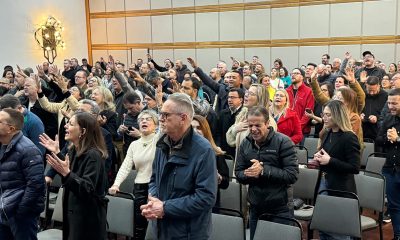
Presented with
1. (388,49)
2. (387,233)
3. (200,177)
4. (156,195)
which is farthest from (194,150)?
(388,49)

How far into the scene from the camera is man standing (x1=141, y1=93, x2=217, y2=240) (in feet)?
8.39

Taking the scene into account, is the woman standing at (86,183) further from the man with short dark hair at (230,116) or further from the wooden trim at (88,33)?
the wooden trim at (88,33)

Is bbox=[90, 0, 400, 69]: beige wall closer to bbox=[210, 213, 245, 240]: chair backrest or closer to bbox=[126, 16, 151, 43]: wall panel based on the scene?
bbox=[126, 16, 151, 43]: wall panel

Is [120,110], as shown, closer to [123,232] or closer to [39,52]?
[123,232]

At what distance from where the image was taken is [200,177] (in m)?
2.58

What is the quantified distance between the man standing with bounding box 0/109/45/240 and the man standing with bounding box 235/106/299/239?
1.64 metres

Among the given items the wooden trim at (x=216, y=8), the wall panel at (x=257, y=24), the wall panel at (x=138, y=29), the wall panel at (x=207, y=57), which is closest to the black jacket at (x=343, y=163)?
A: the wooden trim at (x=216, y=8)

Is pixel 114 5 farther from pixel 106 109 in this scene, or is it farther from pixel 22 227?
pixel 22 227

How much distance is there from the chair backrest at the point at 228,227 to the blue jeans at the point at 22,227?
59.6 inches

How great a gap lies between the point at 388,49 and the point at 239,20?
4.63m

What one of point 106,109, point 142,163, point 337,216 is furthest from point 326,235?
point 106,109

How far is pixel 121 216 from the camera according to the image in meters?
3.90

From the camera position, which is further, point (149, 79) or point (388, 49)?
point (388, 49)

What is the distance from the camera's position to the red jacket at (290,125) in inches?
202
